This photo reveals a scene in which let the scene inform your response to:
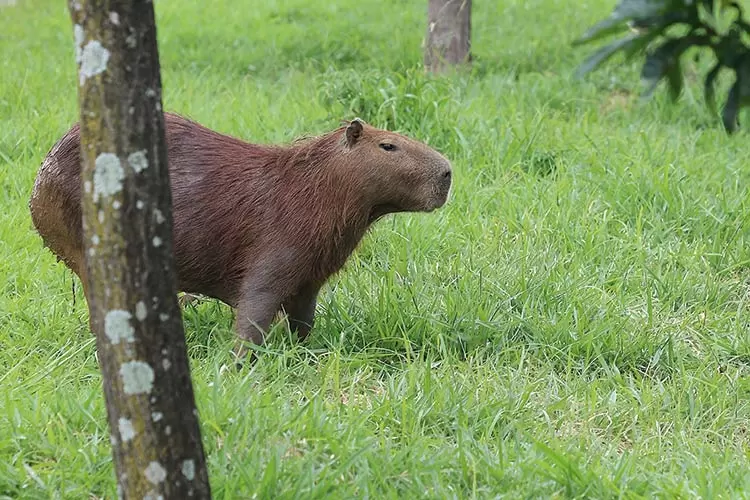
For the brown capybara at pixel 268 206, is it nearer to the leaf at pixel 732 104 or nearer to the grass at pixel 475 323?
the grass at pixel 475 323

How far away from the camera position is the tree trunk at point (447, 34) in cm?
717

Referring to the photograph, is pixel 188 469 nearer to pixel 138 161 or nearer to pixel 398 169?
pixel 138 161

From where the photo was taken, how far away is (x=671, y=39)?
1854 mm

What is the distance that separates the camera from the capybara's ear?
3.69 meters

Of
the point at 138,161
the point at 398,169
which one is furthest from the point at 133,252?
the point at 398,169

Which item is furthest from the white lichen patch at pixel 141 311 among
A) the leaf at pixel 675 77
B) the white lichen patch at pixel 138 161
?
the leaf at pixel 675 77

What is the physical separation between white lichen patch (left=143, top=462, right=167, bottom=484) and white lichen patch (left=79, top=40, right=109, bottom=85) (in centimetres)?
86

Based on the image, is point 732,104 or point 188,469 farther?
point 188,469

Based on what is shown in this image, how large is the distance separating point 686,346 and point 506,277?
0.79 m

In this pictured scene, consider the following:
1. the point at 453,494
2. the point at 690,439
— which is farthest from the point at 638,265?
the point at 453,494

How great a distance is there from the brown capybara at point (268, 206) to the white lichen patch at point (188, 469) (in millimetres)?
1317

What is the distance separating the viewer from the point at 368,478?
9.21ft

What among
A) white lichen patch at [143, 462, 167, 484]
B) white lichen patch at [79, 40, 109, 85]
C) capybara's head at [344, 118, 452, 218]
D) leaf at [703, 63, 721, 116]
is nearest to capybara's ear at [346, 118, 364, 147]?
capybara's head at [344, 118, 452, 218]

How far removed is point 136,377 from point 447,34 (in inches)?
212
